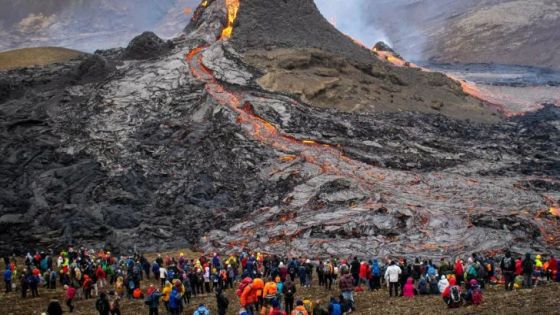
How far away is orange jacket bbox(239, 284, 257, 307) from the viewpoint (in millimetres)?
20969

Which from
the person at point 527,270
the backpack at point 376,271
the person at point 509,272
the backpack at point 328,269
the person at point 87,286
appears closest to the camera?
the person at point 527,270

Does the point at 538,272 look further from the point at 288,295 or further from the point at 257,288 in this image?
the point at 257,288

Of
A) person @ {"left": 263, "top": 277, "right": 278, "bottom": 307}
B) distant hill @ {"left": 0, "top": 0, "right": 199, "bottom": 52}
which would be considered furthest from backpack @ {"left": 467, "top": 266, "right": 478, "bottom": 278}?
distant hill @ {"left": 0, "top": 0, "right": 199, "bottom": 52}

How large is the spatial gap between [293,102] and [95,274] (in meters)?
32.6

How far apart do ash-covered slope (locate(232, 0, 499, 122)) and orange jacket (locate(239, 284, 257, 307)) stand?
40073 mm

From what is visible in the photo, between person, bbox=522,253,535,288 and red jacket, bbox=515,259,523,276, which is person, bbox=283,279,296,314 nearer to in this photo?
person, bbox=522,253,535,288

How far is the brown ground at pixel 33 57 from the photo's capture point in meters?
70.1

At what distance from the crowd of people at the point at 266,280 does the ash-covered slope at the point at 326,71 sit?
3117 centimetres

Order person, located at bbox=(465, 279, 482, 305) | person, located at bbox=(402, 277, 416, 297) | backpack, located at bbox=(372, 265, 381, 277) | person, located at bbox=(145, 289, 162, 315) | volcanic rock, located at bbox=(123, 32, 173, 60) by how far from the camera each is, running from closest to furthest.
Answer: person, located at bbox=(465, 279, 482, 305)
person, located at bbox=(145, 289, 162, 315)
person, located at bbox=(402, 277, 416, 297)
backpack, located at bbox=(372, 265, 381, 277)
volcanic rock, located at bbox=(123, 32, 173, 60)

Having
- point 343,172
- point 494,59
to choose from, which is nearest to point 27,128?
point 343,172

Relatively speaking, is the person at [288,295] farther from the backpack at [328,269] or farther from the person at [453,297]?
the backpack at [328,269]

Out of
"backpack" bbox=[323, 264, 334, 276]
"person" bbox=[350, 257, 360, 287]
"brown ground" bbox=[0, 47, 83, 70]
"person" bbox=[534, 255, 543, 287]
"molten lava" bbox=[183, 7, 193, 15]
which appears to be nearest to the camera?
"person" bbox=[534, 255, 543, 287]

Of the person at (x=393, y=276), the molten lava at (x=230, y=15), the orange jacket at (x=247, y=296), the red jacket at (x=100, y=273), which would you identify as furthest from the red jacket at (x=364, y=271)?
the molten lava at (x=230, y=15)

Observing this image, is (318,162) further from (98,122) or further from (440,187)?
(98,122)
